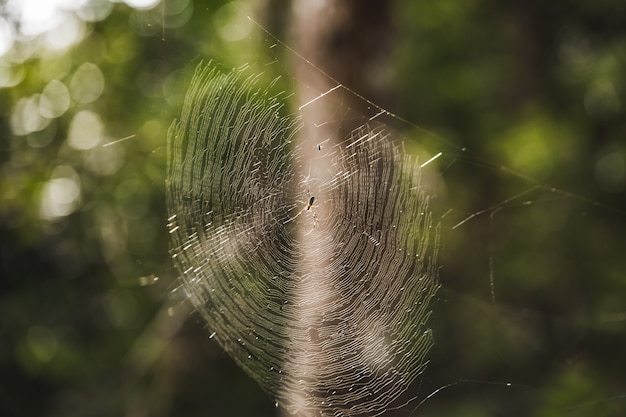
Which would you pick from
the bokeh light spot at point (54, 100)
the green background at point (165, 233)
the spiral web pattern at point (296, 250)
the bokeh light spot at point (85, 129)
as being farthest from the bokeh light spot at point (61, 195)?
the spiral web pattern at point (296, 250)

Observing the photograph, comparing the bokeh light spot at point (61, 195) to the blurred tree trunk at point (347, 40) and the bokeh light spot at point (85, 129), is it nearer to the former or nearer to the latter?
the bokeh light spot at point (85, 129)

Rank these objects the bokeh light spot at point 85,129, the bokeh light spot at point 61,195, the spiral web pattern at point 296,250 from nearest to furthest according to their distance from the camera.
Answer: the spiral web pattern at point 296,250, the bokeh light spot at point 61,195, the bokeh light spot at point 85,129

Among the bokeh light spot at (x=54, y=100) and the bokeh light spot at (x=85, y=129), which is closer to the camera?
the bokeh light spot at (x=54, y=100)

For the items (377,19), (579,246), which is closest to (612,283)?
(579,246)

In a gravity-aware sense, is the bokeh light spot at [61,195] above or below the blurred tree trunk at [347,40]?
below

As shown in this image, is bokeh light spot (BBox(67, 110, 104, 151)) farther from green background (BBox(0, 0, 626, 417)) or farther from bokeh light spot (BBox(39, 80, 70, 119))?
bokeh light spot (BBox(39, 80, 70, 119))

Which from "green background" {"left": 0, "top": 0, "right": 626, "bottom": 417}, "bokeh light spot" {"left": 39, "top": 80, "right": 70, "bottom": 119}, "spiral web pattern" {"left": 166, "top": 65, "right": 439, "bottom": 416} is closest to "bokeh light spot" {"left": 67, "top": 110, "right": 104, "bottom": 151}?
"green background" {"left": 0, "top": 0, "right": 626, "bottom": 417}

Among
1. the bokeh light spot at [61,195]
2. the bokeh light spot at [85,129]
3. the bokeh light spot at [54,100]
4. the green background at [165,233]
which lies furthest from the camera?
the bokeh light spot at [85,129]

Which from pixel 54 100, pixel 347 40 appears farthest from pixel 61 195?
pixel 347 40

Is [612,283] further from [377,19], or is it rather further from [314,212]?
[314,212]

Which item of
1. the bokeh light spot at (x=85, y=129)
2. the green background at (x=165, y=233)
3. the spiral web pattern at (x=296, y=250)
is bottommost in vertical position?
the green background at (x=165, y=233)
